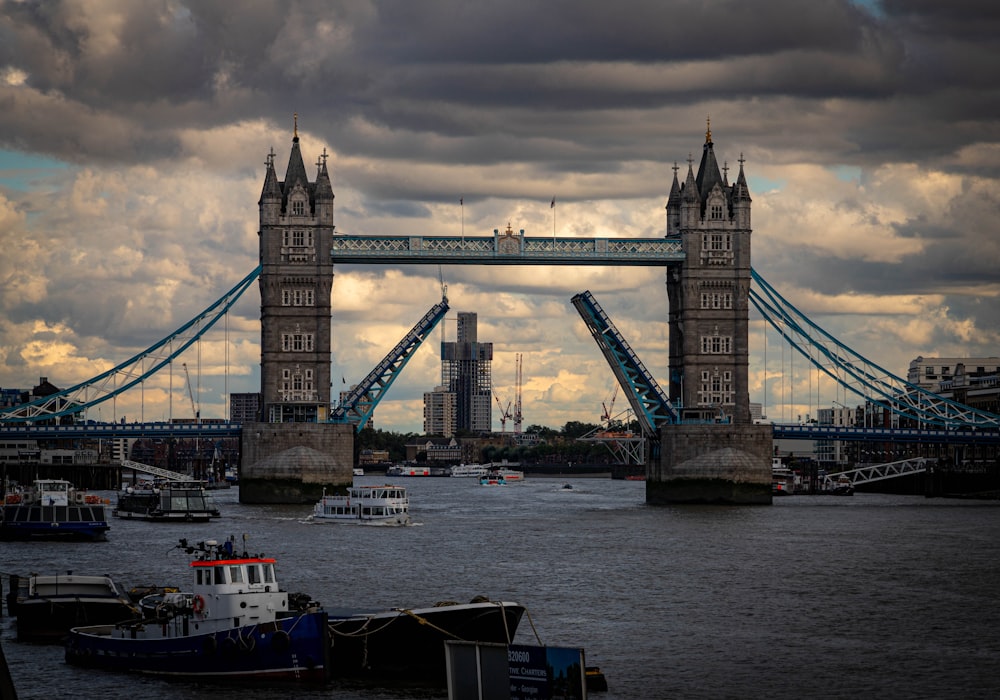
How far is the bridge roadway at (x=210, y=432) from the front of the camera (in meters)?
128

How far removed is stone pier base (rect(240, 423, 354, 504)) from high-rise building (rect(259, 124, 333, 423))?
2.35 meters

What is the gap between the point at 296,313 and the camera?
123000mm

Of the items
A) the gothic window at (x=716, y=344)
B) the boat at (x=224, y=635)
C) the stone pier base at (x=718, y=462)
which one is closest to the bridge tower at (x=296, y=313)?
the stone pier base at (x=718, y=462)

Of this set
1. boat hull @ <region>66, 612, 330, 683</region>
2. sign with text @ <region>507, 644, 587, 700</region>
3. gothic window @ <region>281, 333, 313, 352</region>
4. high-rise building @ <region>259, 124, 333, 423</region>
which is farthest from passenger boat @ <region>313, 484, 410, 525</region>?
sign with text @ <region>507, 644, 587, 700</region>

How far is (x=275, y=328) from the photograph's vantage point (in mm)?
122875

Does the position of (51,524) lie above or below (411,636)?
above

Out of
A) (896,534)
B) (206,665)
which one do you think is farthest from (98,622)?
(896,534)

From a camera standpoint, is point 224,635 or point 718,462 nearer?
point 224,635

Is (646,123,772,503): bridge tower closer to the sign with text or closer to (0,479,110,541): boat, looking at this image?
(0,479,110,541): boat

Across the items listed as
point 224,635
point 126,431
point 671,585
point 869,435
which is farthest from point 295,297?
point 224,635

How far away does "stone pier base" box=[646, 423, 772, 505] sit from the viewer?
122812 mm

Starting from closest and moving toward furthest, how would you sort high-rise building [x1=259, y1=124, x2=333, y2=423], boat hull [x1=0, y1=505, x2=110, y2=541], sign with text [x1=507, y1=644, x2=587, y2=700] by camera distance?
sign with text [x1=507, y1=644, x2=587, y2=700] < boat hull [x1=0, y1=505, x2=110, y2=541] < high-rise building [x1=259, y1=124, x2=333, y2=423]

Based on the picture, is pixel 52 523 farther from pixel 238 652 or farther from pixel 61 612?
pixel 238 652

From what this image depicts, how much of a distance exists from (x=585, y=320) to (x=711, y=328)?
366 inches
